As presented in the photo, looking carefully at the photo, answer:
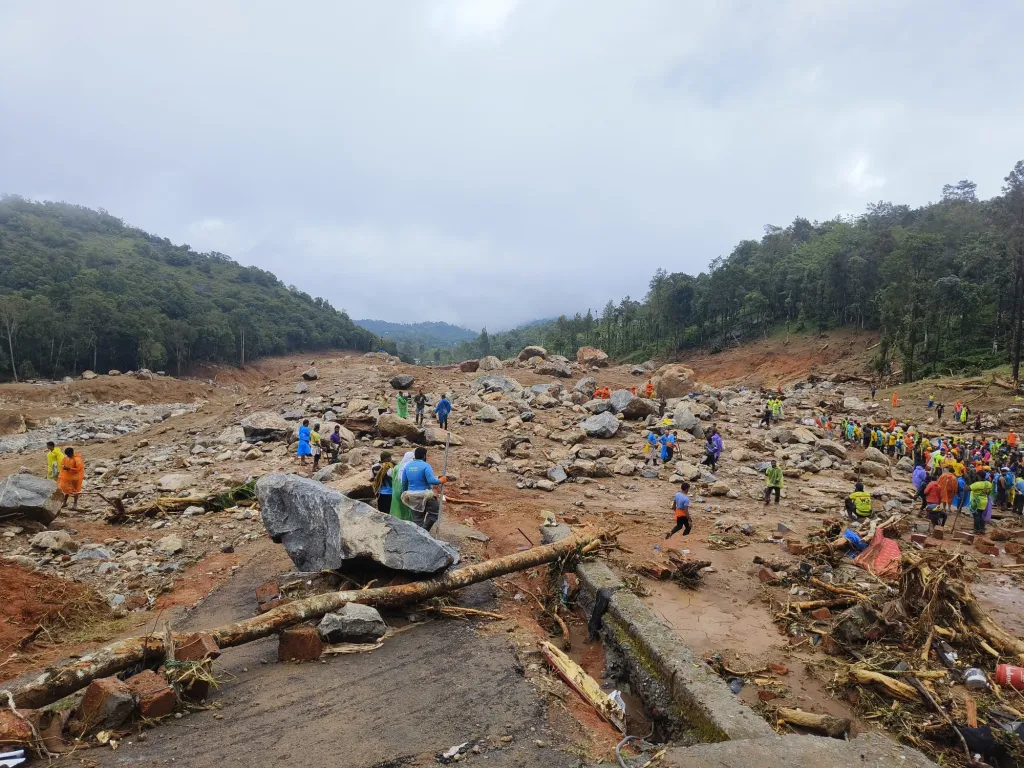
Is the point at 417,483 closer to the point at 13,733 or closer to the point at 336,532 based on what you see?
the point at 336,532

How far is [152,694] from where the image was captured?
3969mm

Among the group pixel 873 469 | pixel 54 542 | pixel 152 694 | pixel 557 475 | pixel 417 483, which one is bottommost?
pixel 873 469

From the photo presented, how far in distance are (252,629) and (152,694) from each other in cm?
97

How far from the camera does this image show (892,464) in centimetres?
1652

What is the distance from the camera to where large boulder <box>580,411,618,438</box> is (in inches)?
682

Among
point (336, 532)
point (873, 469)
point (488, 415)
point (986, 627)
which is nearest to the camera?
point (986, 627)

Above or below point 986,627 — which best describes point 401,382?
above

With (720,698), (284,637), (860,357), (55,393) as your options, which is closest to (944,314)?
(860,357)

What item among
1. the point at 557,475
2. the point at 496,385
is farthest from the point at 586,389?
the point at 557,475

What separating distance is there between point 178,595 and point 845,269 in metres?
49.0

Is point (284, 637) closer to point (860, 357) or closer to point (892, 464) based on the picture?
point (892, 464)

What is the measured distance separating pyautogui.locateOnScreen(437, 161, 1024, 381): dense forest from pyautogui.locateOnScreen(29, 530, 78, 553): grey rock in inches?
1431

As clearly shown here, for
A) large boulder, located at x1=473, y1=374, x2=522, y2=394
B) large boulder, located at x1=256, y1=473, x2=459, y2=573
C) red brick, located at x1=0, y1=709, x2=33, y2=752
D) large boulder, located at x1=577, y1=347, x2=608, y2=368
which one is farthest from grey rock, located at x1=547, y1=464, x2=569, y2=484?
large boulder, located at x1=577, y1=347, x2=608, y2=368

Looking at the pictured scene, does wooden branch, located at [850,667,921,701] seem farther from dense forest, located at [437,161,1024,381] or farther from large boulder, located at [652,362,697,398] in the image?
dense forest, located at [437,161,1024,381]
